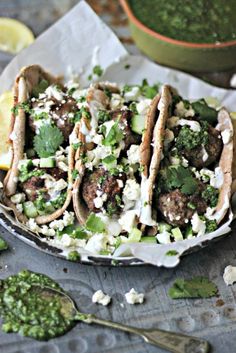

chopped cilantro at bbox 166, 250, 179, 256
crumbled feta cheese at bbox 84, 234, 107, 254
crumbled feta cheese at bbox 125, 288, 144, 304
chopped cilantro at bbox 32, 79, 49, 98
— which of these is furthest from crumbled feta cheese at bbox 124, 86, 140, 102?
crumbled feta cheese at bbox 125, 288, 144, 304

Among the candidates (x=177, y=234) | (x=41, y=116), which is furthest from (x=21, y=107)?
(x=177, y=234)

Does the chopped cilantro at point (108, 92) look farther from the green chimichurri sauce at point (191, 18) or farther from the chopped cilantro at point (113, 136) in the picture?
the green chimichurri sauce at point (191, 18)

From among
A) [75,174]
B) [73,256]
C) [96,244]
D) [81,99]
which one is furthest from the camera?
[81,99]

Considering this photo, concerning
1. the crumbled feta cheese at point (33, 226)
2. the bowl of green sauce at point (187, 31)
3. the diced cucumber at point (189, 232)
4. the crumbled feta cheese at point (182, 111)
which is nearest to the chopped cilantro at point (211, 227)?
the diced cucumber at point (189, 232)

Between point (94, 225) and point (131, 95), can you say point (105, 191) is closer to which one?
point (94, 225)

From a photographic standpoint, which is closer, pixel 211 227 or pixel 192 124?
pixel 211 227
